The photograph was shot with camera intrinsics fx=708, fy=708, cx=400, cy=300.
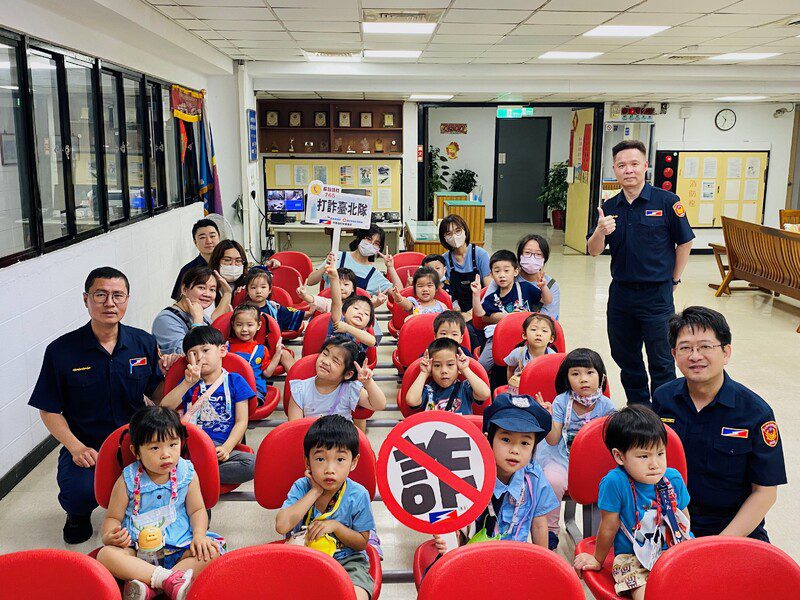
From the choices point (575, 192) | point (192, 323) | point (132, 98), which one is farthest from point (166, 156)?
point (575, 192)

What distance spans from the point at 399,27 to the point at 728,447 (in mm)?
5173

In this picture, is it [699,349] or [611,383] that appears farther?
[611,383]

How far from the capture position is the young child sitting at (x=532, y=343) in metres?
4.04

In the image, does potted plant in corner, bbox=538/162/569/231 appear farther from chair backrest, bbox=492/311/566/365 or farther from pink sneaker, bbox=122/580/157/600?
pink sneaker, bbox=122/580/157/600

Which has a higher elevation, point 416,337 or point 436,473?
point 436,473

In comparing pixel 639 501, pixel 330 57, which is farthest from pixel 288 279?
pixel 639 501

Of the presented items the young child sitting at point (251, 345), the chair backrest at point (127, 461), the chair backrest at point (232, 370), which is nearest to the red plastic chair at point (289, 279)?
the young child sitting at point (251, 345)

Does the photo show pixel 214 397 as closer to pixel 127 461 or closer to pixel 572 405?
pixel 127 461

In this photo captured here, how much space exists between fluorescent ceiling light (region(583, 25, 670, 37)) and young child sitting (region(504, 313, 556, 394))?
11.9 feet

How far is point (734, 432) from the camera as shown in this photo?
2580 mm

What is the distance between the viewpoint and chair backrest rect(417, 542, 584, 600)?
1823mm

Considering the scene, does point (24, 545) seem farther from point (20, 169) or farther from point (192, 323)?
point (20, 169)

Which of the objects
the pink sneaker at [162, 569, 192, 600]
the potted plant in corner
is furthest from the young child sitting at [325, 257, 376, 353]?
the potted plant in corner

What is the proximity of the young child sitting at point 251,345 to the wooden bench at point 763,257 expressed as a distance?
599cm
